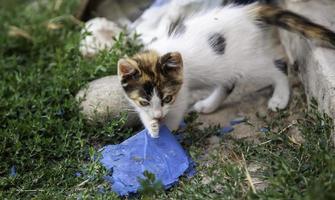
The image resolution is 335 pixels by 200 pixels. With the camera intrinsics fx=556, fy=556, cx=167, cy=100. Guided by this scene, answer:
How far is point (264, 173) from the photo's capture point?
3.59 metres

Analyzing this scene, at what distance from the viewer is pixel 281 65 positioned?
474 centimetres

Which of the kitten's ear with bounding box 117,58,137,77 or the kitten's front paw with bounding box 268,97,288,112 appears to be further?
the kitten's front paw with bounding box 268,97,288,112

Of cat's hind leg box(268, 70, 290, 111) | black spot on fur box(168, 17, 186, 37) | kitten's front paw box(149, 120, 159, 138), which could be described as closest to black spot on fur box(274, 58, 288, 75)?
cat's hind leg box(268, 70, 290, 111)

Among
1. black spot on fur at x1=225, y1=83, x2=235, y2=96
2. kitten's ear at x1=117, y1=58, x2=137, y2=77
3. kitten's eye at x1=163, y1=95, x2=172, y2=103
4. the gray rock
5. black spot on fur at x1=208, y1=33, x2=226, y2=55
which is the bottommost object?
black spot on fur at x1=225, y1=83, x2=235, y2=96

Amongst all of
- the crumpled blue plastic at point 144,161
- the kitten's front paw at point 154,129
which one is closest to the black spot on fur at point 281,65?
the crumpled blue plastic at point 144,161

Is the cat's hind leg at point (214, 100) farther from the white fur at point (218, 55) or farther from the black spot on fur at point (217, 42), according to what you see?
the black spot on fur at point (217, 42)

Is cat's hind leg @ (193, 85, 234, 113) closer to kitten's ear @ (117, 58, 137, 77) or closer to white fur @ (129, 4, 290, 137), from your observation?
white fur @ (129, 4, 290, 137)

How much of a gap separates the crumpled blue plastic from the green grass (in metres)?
0.08

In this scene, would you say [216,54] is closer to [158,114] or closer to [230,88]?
[230,88]

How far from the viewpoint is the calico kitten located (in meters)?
3.95

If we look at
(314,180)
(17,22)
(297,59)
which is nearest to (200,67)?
(297,59)

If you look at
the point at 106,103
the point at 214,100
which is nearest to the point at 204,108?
the point at 214,100

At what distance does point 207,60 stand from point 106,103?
89 cm

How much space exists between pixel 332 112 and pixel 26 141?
2.27 metres
